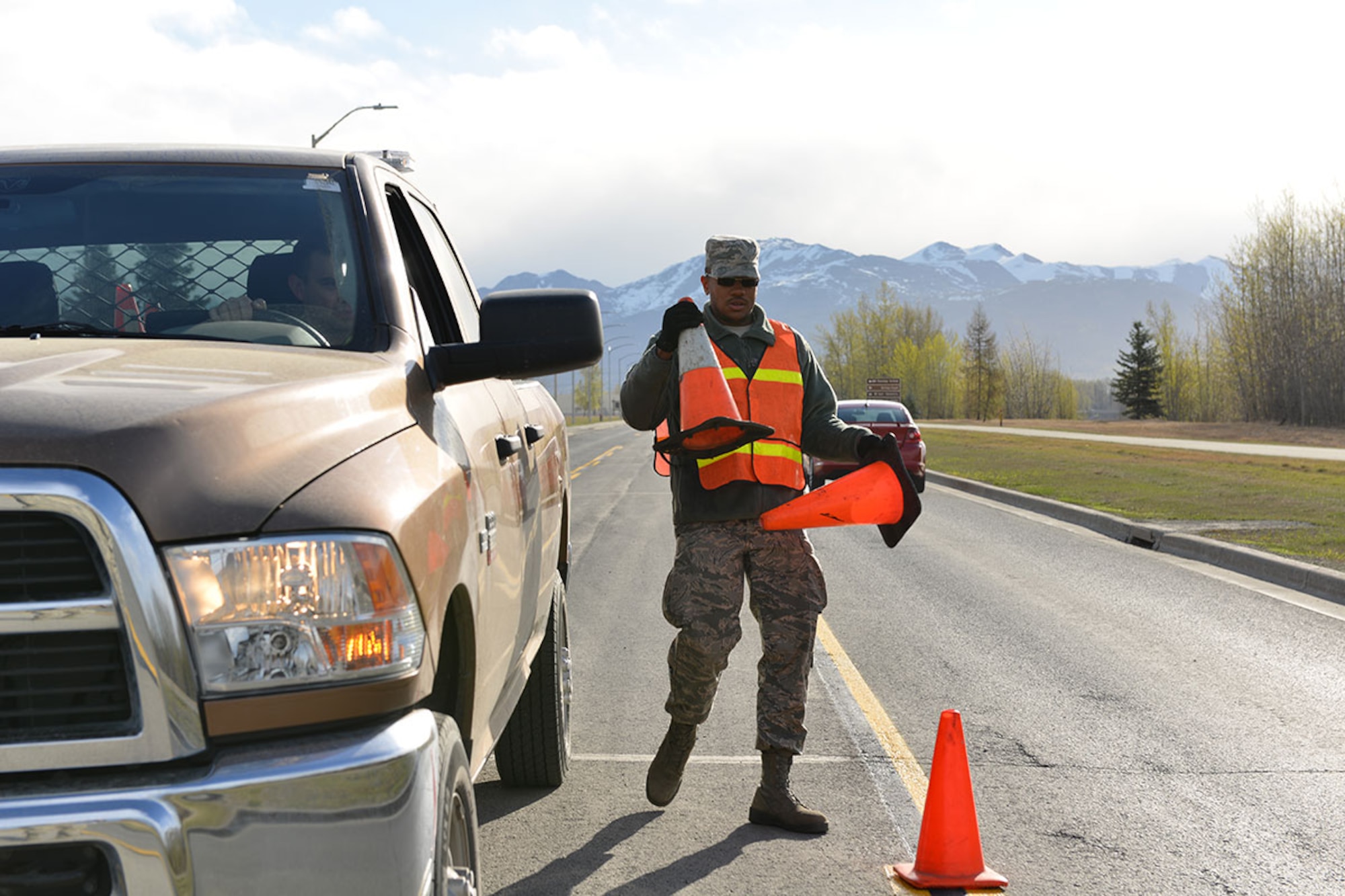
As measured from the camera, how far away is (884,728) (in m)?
6.03

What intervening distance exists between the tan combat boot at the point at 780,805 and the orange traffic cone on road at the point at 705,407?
45.1 inches

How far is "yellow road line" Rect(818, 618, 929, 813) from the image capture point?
5141 mm

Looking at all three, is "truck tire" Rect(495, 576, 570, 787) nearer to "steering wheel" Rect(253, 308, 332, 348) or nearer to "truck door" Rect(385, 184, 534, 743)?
"truck door" Rect(385, 184, 534, 743)

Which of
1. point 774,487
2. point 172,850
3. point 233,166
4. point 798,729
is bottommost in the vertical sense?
point 798,729

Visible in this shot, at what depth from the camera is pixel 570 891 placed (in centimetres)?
402

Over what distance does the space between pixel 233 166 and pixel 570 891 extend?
238 cm

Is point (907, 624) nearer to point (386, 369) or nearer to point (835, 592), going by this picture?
point (835, 592)

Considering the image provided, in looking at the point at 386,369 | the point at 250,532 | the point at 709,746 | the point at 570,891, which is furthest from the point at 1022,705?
the point at 250,532

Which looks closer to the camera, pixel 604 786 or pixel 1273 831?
pixel 1273 831

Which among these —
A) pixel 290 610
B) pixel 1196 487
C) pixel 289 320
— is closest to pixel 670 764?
pixel 289 320

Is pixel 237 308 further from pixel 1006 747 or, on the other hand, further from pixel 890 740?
pixel 1006 747

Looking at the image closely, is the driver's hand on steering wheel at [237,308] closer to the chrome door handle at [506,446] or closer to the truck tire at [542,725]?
the chrome door handle at [506,446]

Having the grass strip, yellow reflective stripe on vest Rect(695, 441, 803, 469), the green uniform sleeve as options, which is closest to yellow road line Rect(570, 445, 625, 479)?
the grass strip

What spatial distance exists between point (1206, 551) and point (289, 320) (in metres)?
11.9
